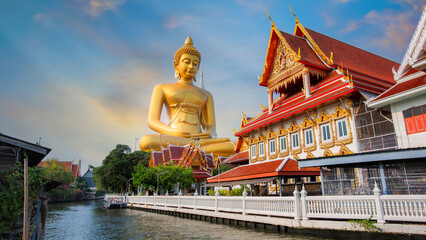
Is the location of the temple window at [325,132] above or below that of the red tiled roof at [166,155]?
below

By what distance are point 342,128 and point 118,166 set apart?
34.8 metres


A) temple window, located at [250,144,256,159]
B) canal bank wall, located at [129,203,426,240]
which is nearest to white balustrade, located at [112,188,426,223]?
canal bank wall, located at [129,203,426,240]

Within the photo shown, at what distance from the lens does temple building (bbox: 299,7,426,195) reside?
1062cm

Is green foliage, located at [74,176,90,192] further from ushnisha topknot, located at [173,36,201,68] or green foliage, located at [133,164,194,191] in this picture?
green foliage, located at [133,164,194,191]

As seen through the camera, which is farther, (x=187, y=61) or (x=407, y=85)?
(x=187, y=61)

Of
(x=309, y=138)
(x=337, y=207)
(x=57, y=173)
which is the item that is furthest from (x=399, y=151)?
(x=57, y=173)

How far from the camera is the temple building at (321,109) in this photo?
541 inches

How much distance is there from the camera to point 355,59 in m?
19.9

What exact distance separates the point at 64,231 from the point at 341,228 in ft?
43.9

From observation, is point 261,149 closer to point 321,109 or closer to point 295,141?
point 295,141

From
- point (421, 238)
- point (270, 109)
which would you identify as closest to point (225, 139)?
point (270, 109)

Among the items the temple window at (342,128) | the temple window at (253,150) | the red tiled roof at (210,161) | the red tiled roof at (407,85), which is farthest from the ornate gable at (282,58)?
the red tiled roof at (210,161)

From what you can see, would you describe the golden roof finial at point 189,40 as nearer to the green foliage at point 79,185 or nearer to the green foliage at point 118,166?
the green foliage at point 118,166

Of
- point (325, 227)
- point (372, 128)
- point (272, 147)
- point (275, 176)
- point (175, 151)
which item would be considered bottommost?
point (325, 227)
